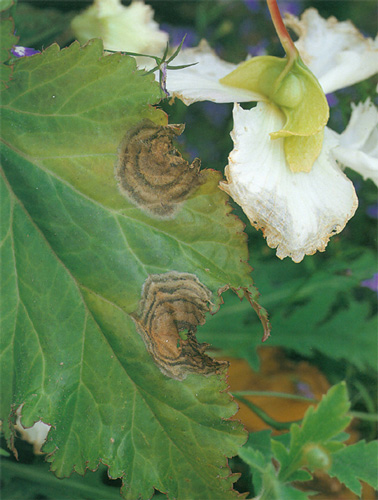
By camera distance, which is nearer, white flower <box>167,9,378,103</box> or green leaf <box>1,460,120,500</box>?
white flower <box>167,9,378,103</box>

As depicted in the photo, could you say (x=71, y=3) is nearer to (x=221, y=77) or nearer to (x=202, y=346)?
(x=221, y=77)

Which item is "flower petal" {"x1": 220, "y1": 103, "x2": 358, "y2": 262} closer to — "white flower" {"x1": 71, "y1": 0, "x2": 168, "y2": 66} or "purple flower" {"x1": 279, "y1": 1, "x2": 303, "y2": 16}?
"white flower" {"x1": 71, "y1": 0, "x2": 168, "y2": 66}

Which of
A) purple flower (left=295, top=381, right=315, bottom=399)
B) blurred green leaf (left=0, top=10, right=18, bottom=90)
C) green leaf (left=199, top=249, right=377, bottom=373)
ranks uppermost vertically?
blurred green leaf (left=0, top=10, right=18, bottom=90)

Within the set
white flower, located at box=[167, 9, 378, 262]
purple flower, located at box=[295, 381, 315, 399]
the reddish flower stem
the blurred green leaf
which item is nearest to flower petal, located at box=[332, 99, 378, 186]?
white flower, located at box=[167, 9, 378, 262]

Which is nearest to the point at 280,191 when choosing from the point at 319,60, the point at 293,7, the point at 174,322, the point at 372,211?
the point at 174,322

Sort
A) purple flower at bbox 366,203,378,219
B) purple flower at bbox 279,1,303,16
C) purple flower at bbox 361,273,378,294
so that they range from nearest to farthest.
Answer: purple flower at bbox 361,273,378,294
purple flower at bbox 366,203,378,219
purple flower at bbox 279,1,303,16

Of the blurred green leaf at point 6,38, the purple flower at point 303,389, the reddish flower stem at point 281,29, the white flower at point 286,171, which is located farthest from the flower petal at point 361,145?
the purple flower at point 303,389

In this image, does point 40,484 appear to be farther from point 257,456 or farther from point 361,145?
point 361,145
